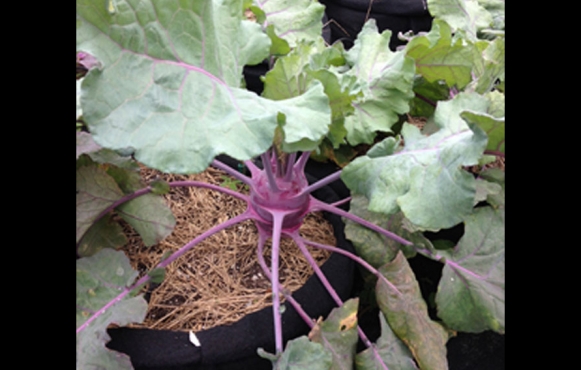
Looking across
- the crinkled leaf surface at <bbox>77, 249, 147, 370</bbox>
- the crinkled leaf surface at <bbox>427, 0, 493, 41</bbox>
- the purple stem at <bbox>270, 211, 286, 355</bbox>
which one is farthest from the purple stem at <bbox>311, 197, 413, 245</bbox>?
the crinkled leaf surface at <bbox>427, 0, 493, 41</bbox>

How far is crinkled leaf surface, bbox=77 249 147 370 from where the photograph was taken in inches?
33.4

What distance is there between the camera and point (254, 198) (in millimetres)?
1120

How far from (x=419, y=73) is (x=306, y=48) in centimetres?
34

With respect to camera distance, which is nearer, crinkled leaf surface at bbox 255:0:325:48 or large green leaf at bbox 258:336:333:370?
large green leaf at bbox 258:336:333:370

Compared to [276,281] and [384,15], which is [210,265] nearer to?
[276,281]

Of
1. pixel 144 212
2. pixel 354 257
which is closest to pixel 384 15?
pixel 354 257

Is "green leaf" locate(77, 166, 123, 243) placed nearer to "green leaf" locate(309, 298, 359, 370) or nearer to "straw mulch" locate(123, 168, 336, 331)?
"straw mulch" locate(123, 168, 336, 331)

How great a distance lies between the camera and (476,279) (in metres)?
1.04

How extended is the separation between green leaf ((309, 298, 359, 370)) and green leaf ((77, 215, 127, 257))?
0.48m

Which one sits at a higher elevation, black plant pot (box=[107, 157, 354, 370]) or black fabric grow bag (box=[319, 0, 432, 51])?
black fabric grow bag (box=[319, 0, 432, 51])

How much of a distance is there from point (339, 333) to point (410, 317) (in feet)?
0.51

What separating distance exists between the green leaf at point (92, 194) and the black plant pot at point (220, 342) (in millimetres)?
236

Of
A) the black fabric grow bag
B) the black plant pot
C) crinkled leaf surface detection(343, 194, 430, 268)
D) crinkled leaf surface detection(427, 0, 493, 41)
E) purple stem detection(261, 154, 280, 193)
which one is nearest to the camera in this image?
the black plant pot
